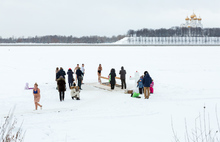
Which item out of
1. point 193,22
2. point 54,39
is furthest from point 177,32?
point 54,39

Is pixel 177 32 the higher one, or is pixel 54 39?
pixel 177 32

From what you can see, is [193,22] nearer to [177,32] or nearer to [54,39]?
[177,32]

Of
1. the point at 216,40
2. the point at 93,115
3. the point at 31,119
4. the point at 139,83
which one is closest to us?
the point at 31,119

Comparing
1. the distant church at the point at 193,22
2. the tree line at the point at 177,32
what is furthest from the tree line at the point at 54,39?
the distant church at the point at 193,22

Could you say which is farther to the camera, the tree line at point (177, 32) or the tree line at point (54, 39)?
the tree line at point (54, 39)

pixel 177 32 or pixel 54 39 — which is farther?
pixel 54 39

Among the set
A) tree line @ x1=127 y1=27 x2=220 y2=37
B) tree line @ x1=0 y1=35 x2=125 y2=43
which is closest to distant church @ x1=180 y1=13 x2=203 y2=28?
tree line @ x1=127 y1=27 x2=220 y2=37

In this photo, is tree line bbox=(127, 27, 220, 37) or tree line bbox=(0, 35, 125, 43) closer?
tree line bbox=(127, 27, 220, 37)

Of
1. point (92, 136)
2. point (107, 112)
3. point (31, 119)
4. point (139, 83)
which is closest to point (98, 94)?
point (139, 83)

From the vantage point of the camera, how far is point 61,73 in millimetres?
14680

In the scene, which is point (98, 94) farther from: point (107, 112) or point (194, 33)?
point (194, 33)

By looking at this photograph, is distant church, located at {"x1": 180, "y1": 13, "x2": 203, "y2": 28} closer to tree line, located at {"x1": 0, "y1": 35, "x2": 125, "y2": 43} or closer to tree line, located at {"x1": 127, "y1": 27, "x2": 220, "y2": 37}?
tree line, located at {"x1": 127, "y1": 27, "x2": 220, "y2": 37}

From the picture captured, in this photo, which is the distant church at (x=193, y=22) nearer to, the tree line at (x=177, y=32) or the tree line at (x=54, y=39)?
the tree line at (x=177, y=32)

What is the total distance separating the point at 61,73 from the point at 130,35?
13191cm
